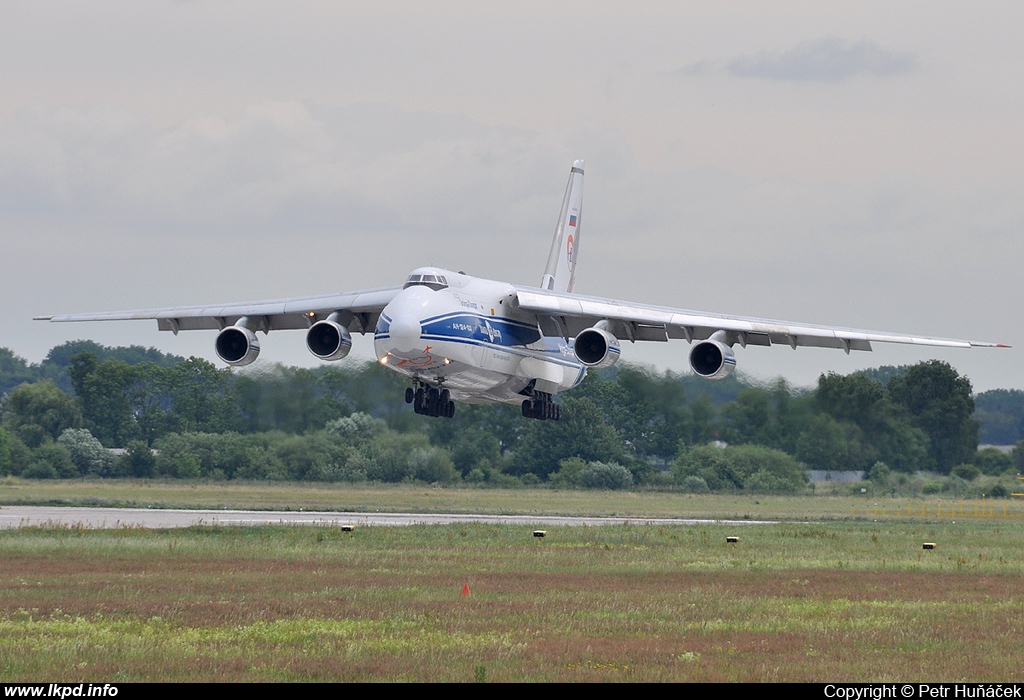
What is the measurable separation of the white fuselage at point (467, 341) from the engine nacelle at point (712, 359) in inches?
163

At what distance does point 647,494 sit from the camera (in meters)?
46.2

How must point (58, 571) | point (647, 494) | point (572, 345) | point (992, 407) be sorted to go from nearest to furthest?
point (58, 571) → point (572, 345) → point (647, 494) → point (992, 407)

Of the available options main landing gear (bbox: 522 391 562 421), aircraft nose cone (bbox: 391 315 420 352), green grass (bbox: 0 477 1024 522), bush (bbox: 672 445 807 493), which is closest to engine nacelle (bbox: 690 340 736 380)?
main landing gear (bbox: 522 391 562 421)

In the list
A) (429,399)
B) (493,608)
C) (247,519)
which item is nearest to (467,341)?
(429,399)

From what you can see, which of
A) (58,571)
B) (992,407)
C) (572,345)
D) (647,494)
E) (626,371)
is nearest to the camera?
(58,571)

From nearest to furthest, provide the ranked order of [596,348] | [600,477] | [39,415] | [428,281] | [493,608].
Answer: [493,608], [428,281], [596,348], [39,415], [600,477]

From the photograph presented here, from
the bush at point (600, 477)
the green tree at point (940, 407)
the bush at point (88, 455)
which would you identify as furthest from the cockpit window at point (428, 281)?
the green tree at point (940, 407)

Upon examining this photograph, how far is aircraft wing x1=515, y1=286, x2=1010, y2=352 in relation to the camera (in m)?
32.2

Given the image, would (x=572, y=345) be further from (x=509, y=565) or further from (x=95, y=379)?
(x=95, y=379)

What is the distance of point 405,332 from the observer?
28031 millimetres

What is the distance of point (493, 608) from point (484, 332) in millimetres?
14779

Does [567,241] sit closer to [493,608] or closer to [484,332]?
[484,332]
